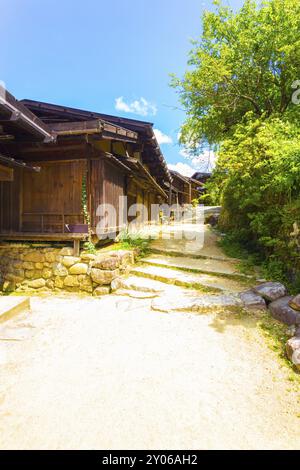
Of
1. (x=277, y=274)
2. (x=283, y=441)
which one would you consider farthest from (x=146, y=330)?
(x=277, y=274)

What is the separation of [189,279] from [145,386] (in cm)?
381

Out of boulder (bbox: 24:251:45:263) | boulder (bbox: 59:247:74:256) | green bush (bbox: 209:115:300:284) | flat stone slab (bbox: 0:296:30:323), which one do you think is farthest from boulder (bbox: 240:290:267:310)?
boulder (bbox: 24:251:45:263)

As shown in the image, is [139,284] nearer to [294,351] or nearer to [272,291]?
[272,291]

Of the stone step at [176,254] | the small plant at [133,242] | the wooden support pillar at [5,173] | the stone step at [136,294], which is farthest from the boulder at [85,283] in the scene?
the wooden support pillar at [5,173]

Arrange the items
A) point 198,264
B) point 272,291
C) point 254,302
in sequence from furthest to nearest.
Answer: point 198,264
point 272,291
point 254,302

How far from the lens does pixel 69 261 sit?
25.3 ft

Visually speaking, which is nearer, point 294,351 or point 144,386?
point 144,386

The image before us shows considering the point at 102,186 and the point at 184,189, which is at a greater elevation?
the point at 184,189

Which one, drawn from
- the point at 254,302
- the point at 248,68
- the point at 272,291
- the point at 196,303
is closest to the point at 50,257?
the point at 196,303

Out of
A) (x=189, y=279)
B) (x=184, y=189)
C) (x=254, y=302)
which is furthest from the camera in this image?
(x=184, y=189)

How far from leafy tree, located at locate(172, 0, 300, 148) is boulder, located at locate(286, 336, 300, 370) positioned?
343 inches

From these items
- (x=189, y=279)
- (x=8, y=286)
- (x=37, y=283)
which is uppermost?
(x=189, y=279)

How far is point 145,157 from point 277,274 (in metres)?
8.82

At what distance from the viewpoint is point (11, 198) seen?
8.67m
